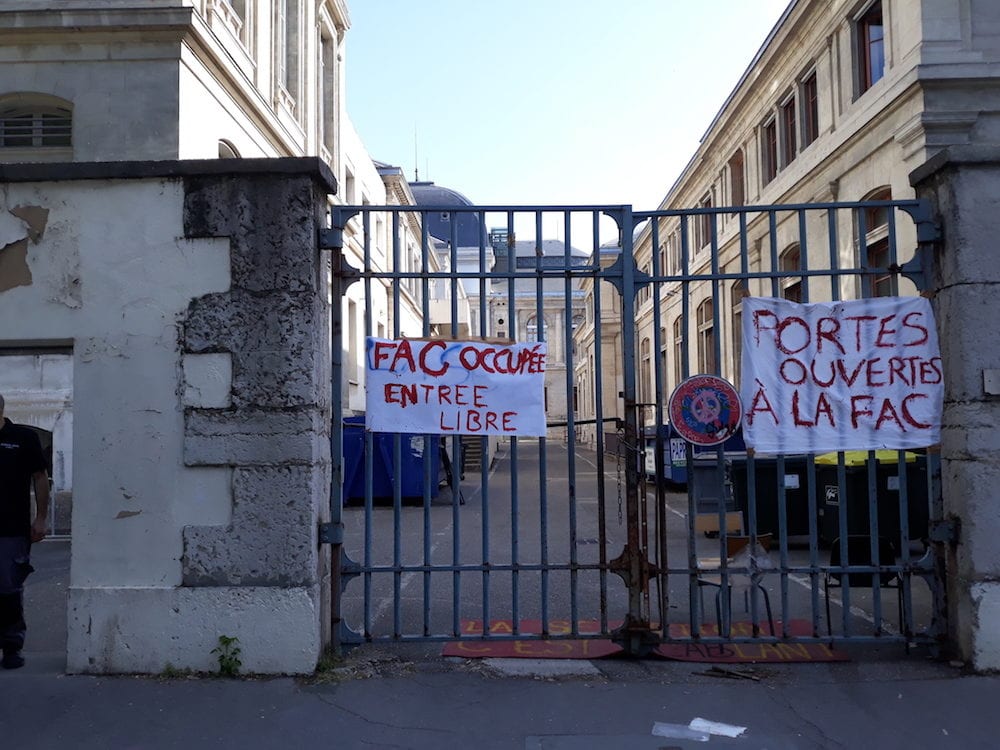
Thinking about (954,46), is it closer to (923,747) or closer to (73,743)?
(923,747)

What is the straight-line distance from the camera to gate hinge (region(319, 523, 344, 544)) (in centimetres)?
523

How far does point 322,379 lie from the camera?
5.34 m

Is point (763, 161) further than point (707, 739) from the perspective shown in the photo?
Yes

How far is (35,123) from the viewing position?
45.5ft

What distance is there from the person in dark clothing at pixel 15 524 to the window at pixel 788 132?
782 inches

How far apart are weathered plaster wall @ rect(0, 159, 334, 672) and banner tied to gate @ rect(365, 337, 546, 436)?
40 cm

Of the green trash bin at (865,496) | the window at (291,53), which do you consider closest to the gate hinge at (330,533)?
the green trash bin at (865,496)

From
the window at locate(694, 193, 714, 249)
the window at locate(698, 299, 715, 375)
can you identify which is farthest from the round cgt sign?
the window at locate(694, 193, 714, 249)

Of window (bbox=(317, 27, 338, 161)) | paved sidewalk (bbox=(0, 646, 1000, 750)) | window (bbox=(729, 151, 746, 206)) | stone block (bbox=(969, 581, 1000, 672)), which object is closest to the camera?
paved sidewalk (bbox=(0, 646, 1000, 750))

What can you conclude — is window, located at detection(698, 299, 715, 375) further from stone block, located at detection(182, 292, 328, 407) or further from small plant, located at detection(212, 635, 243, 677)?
small plant, located at detection(212, 635, 243, 677)

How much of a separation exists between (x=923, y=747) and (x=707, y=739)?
40.3 inches

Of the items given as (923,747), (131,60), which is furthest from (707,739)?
(131,60)

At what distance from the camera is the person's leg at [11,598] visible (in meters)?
5.30

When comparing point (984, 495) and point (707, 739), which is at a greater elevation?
point (984, 495)
